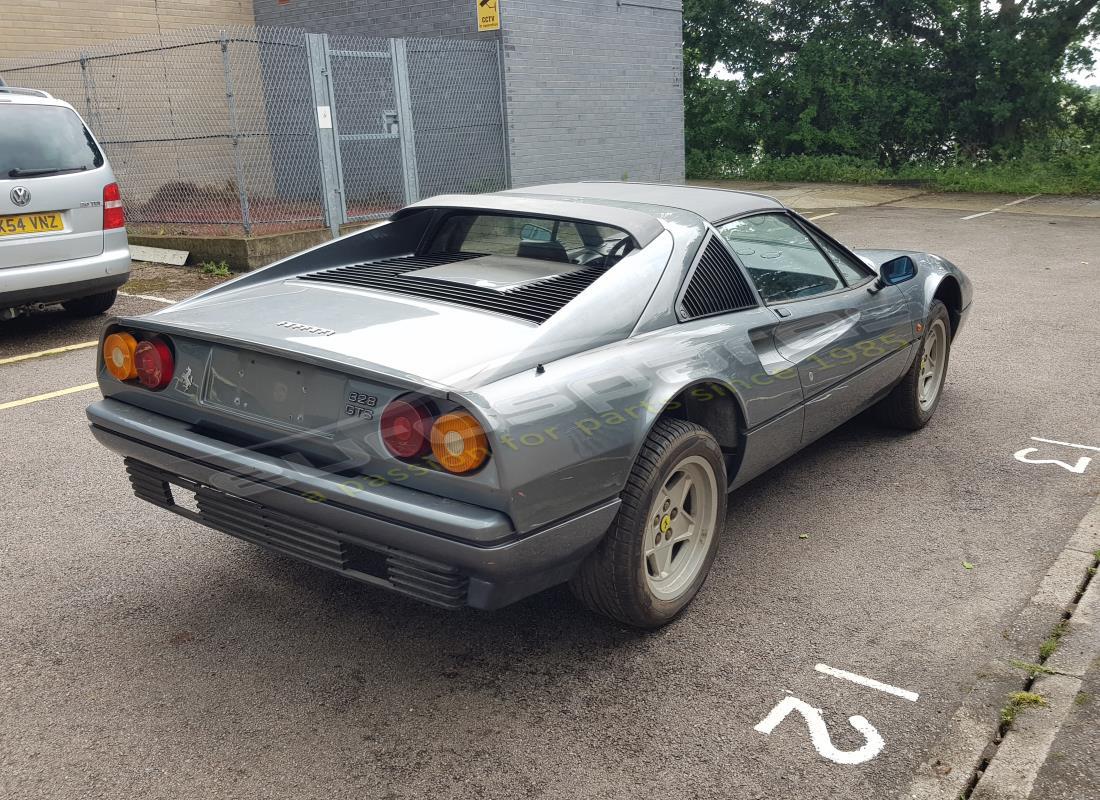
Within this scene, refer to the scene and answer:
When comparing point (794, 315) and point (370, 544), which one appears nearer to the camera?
point (370, 544)

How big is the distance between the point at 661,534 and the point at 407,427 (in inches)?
39.5

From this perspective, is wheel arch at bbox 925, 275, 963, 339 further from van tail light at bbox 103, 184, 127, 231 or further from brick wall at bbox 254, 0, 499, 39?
brick wall at bbox 254, 0, 499, 39

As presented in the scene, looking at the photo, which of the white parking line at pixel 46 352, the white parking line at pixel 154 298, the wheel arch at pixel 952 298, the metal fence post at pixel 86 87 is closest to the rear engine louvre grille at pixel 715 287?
the wheel arch at pixel 952 298

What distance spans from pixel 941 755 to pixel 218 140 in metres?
10.4

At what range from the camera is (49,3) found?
1371cm

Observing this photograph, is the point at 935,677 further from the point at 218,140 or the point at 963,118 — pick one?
the point at 963,118

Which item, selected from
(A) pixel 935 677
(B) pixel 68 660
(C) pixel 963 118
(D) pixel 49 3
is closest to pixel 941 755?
(A) pixel 935 677

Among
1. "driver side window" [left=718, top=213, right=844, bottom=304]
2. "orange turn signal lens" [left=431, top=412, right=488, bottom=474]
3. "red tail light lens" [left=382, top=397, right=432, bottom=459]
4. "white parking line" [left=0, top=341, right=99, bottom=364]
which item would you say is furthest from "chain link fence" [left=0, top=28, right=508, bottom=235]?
"orange turn signal lens" [left=431, top=412, right=488, bottom=474]

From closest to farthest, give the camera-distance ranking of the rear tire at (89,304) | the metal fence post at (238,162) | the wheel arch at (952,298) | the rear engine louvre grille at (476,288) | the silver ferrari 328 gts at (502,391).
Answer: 1. the silver ferrari 328 gts at (502,391)
2. the rear engine louvre grille at (476,288)
3. the wheel arch at (952,298)
4. the rear tire at (89,304)
5. the metal fence post at (238,162)

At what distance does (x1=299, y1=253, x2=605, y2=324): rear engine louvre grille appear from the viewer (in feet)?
10.8

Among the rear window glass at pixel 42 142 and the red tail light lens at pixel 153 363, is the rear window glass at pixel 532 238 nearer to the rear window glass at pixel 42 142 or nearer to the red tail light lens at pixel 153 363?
the red tail light lens at pixel 153 363

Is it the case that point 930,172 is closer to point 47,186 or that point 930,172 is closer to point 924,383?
point 924,383

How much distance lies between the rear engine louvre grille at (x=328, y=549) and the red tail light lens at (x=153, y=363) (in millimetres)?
297

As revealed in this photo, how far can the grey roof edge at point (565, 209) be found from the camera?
3.66 m
